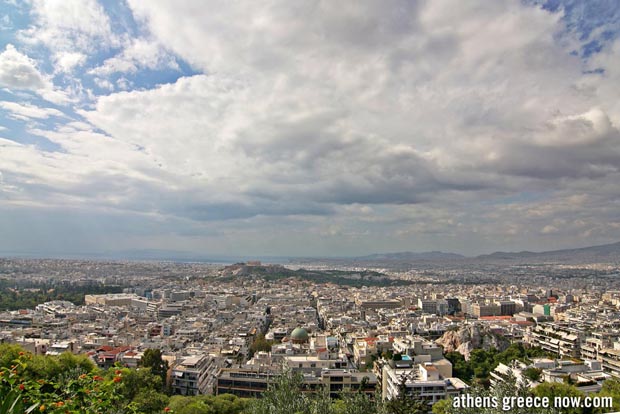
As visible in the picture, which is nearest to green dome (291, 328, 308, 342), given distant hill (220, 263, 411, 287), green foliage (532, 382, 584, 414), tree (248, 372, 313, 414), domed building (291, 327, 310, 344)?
domed building (291, 327, 310, 344)

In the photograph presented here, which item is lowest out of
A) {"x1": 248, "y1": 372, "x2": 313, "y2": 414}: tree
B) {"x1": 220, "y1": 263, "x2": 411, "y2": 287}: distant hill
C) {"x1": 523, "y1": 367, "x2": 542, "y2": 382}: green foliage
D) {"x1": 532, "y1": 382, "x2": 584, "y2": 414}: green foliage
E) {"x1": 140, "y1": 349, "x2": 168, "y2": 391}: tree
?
{"x1": 220, "y1": 263, "x2": 411, "y2": 287}: distant hill

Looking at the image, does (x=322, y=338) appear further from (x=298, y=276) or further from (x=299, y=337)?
(x=298, y=276)

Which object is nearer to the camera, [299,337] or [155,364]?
[155,364]

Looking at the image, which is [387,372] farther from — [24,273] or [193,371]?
[24,273]

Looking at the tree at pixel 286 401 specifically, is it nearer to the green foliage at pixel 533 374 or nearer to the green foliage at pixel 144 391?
the green foliage at pixel 144 391

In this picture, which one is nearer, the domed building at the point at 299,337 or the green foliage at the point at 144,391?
the green foliage at the point at 144,391

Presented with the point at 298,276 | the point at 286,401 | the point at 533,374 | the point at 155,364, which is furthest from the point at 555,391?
the point at 298,276

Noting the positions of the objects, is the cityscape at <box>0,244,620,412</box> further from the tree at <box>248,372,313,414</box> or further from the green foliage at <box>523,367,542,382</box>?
the tree at <box>248,372,313,414</box>

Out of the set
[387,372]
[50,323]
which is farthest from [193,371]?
[50,323]

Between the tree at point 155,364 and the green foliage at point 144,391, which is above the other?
the green foliage at point 144,391

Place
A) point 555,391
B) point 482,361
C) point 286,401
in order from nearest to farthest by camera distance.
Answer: point 286,401 → point 555,391 → point 482,361

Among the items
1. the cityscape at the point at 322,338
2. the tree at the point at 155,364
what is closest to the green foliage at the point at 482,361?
the cityscape at the point at 322,338
